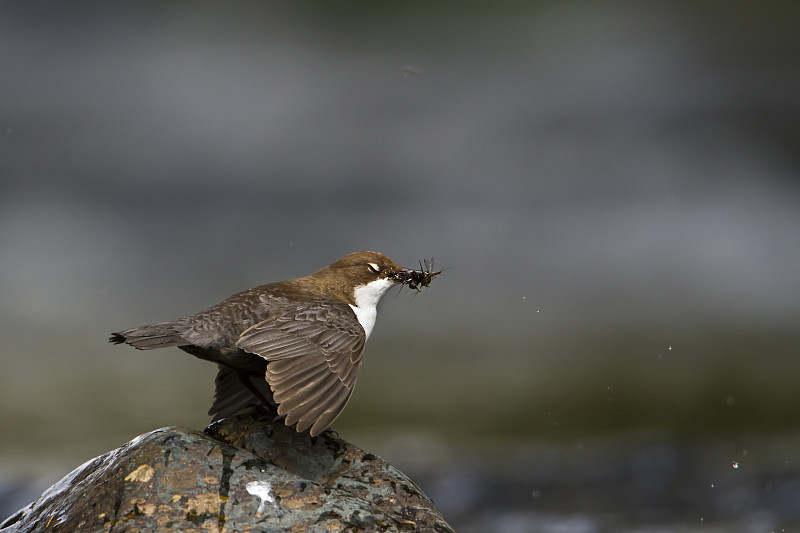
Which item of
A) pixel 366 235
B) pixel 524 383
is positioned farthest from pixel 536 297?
pixel 524 383

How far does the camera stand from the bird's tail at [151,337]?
140 inches

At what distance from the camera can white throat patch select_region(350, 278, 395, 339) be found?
447cm

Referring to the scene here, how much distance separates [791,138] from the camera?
1363 cm

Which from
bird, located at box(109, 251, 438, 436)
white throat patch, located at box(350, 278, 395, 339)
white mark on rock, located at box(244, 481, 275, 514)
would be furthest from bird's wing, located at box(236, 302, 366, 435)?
white throat patch, located at box(350, 278, 395, 339)

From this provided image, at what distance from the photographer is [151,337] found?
11.9 feet

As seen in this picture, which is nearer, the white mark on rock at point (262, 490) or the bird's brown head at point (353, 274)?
the white mark on rock at point (262, 490)

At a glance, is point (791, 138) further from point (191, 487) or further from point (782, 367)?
point (191, 487)

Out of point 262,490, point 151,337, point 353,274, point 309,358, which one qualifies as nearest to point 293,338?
point 309,358

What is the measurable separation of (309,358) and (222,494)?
2.30ft

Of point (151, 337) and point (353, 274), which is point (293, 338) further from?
point (353, 274)

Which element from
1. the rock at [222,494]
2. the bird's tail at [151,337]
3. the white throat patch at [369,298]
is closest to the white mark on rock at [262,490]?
the rock at [222,494]

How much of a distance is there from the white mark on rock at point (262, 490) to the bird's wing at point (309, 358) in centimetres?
24

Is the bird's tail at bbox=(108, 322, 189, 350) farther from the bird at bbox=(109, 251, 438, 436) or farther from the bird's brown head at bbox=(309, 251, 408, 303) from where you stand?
the bird's brown head at bbox=(309, 251, 408, 303)

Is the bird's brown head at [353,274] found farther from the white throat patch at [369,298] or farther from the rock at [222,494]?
the rock at [222,494]
